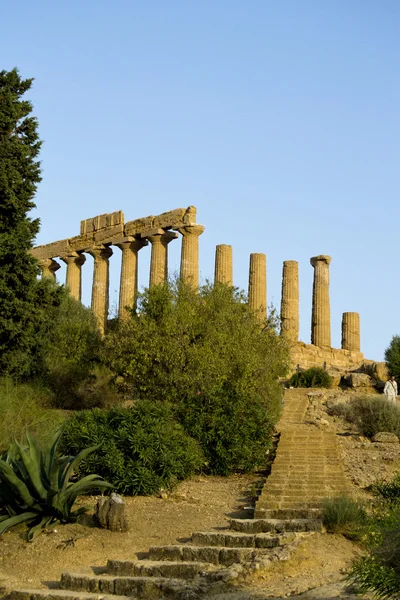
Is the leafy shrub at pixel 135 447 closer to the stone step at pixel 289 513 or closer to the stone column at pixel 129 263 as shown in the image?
the stone step at pixel 289 513

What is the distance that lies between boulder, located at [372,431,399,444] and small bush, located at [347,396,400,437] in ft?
3.08

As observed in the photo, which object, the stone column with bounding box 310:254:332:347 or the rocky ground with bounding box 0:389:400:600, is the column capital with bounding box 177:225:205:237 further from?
the rocky ground with bounding box 0:389:400:600

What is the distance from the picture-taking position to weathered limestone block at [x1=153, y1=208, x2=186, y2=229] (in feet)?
129

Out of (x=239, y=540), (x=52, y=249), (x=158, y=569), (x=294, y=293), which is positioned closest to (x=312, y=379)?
(x=294, y=293)

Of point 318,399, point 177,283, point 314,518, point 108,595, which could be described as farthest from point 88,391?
point 108,595

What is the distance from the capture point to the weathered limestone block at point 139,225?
4081 cm

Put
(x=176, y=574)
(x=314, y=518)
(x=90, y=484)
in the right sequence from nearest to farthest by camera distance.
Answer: (x=176, y=574) < (x=314, y=518) < (x=90, y=484)

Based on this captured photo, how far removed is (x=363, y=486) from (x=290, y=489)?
1.65m

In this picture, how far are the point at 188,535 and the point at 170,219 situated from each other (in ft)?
92.1

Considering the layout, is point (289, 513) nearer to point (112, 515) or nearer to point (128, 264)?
point (112, 515)

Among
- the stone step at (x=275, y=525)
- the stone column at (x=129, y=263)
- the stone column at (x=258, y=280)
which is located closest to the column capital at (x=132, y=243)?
the stone column at (x=129, y=263)

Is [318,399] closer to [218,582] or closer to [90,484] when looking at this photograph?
[90,484]

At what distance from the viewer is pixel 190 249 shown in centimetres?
3878

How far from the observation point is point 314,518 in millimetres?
12148
